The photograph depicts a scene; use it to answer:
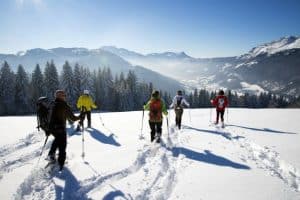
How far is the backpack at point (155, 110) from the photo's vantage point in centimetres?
1408

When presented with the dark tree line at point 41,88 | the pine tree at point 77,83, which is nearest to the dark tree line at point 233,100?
the dark tree line at point 41,88

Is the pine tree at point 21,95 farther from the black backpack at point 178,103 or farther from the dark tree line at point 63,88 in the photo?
the black backpack at point 178,103

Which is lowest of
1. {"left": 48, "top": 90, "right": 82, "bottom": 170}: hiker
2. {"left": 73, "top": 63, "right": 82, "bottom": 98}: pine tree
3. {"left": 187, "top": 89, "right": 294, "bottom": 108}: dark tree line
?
{"left": 187, "top": 89, "right": 294, "bottom": 108}: dark tree line

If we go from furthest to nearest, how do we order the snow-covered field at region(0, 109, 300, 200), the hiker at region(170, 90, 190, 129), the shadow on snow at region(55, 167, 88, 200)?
the hiker at region(170, 90, 190, 129), the snow-covered field at region(0, 109, 300, 200), the shadow on snow at region(55, 167, 88, 200)

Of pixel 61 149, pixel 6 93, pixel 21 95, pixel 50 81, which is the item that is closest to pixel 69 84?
pixel 50 81

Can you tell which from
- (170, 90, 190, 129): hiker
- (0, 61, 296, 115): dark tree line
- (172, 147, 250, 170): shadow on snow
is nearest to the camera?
(172, 147, 250, 170): shadow on snow

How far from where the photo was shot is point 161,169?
30.3 ft

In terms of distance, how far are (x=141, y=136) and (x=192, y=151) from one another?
4089mm

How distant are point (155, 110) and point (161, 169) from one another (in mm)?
5226

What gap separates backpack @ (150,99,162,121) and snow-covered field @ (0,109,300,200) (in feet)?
4.25

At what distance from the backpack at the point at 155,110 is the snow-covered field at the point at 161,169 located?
1.29 meters

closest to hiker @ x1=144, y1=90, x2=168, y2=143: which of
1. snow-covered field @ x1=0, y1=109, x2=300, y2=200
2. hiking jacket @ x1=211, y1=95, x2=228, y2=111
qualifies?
snow-covered field @ x1=0, y1=109, x2=300, y2=200

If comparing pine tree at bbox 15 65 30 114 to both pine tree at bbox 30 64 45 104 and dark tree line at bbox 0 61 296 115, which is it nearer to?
dark tree line at bbox 0 61 296 115

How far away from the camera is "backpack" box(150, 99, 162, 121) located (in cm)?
1408
